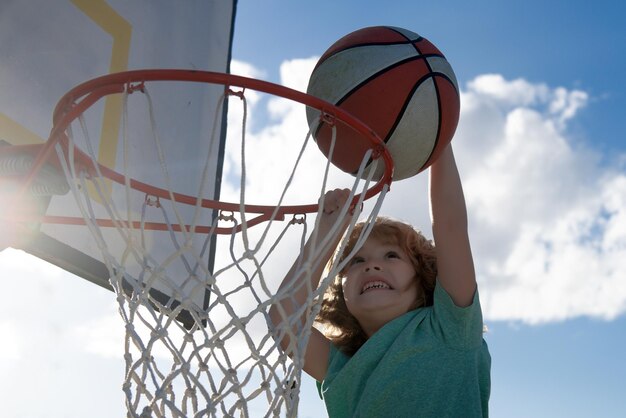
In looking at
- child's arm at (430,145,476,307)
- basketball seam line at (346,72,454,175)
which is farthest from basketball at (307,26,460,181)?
child's arm at (430,145,476,307)

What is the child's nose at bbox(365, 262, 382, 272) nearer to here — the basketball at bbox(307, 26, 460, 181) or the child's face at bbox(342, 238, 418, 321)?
the child's face at bbox(342, 238, 418, 321)

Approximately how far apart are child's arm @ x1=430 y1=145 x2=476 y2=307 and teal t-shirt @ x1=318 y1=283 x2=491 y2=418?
0.15ft

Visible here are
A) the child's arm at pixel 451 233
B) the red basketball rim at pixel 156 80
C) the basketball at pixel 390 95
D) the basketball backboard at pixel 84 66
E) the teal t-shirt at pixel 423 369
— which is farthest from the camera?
the basketball backboard at pixel 84 66

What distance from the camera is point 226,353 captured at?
2.06 meters

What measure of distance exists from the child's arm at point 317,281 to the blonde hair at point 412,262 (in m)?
0.07

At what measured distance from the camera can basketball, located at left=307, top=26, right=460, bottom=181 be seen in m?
2.16

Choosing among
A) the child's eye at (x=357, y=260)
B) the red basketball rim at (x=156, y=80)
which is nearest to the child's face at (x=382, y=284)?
the child's eye at (x=357, y=260)

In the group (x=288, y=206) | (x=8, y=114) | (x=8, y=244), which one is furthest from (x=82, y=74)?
(x=288, y=206)

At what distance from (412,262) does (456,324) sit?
35cm

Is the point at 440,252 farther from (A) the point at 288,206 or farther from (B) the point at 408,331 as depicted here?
(A) the point at 288,206

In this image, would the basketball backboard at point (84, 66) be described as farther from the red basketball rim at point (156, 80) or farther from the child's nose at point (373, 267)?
the child's nose at point (373, 267)

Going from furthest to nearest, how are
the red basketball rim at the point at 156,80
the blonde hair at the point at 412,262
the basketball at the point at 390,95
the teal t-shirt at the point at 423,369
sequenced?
the blonde hair at the point at 412,262, the teal t-shirt at the point at 423,369, the basketball at the point at 390,95, the red basketball rim at the point at 156,80

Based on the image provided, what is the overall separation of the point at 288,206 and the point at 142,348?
0.83 meters

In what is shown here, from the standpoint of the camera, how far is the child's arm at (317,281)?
2404mm
